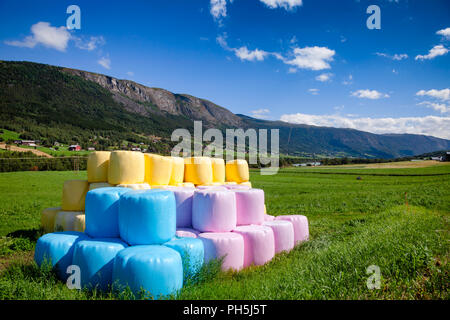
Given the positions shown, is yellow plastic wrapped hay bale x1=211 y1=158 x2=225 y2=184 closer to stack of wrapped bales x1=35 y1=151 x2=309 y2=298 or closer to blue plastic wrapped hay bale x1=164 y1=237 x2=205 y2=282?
stack of wrapped bales x1=35 y1=151 x2=309 y2=298

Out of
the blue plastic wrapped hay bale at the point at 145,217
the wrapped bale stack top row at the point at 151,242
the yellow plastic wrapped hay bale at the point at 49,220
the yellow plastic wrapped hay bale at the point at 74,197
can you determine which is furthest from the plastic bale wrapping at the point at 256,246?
the yellow plastic wrapped hay bale at the point at 49,220

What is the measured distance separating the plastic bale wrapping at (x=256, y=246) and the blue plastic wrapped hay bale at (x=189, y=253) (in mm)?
1181

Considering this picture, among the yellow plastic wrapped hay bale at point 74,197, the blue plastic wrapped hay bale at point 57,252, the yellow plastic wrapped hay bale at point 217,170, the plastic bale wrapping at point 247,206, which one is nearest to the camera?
the blue plastic wrapped hay bale at point 57,252

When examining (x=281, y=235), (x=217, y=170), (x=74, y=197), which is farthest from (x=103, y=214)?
(x=217, y=170)

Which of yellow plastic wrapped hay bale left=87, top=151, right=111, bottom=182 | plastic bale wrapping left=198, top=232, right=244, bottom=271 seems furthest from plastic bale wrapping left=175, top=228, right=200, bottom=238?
yellow plastic wrapped hay bale left=87, top=151, right=111, bottom=182

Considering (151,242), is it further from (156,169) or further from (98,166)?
(98,166)

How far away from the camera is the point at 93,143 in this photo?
307ft

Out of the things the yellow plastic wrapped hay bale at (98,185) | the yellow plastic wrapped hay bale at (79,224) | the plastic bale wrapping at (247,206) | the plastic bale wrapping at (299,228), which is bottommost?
the plastic bale wrapping at (299,228)

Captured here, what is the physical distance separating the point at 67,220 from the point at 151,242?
3.31m

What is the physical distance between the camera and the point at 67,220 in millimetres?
6730

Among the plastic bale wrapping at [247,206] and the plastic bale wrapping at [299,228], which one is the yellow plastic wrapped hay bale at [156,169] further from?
the plastic bale wrapping at [299,228]

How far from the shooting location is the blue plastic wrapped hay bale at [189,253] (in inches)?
175

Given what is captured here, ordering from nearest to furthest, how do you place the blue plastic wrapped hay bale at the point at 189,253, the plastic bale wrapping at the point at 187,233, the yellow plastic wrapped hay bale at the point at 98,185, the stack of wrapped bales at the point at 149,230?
the stack of wrapped bales at the point at 149,230
the blue plastic wrapped hay bale at the point at 189,253
the plastic bale wrapping at the point at 187,233
the yellow plastic wrapped hay bale at the point at 98,185
